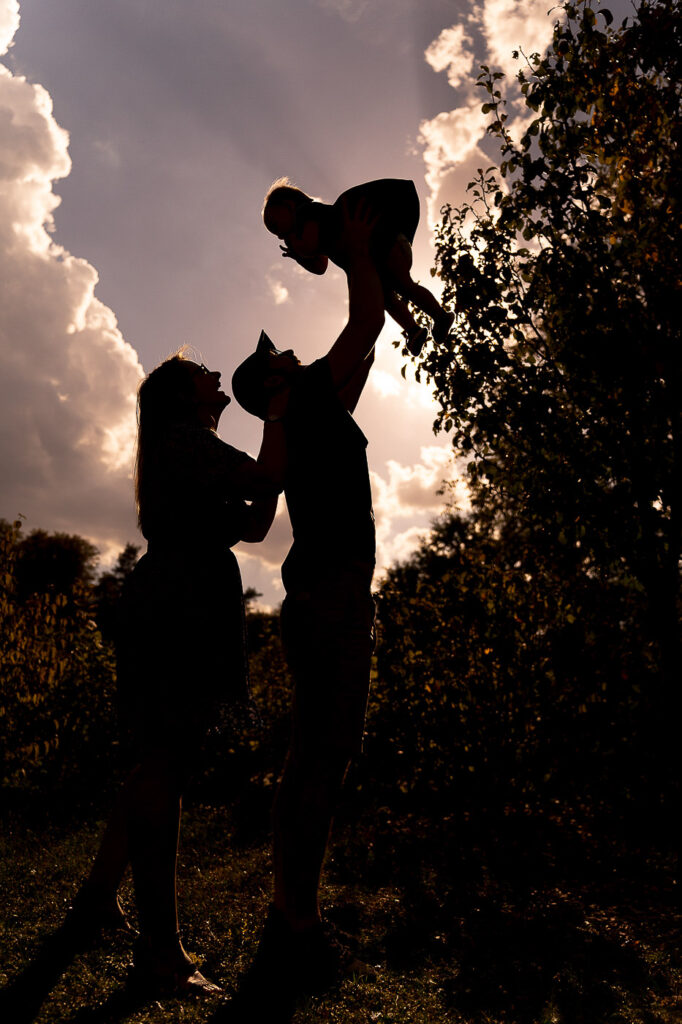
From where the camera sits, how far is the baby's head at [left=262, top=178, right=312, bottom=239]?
2.52 metres

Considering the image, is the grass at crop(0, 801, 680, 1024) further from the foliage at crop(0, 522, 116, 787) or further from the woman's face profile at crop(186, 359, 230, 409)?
the woman's face profile at crop(186, 359, 230, 409)

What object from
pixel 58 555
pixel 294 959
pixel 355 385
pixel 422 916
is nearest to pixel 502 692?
pixel 422 916

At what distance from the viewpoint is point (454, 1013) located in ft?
8.75

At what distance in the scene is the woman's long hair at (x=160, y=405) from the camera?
2.71m

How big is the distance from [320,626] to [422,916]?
3.43 metres

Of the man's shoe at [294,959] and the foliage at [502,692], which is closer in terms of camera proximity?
the man's shoe at [294,959]

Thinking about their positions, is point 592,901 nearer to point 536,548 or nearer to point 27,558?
point 536,548

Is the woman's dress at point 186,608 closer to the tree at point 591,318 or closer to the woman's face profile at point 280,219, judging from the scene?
the woman's face profile at point 280,219

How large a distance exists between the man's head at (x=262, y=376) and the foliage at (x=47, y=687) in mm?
4916

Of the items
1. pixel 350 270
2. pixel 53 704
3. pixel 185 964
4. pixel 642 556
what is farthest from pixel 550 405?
pixel 53 704

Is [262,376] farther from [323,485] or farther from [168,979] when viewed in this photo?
[168,979]

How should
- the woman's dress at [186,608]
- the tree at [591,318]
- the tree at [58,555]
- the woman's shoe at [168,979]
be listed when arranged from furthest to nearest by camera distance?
the tree at [58,555]
the tree at [591,318]
the woman's dress at [186,608]
the woman's shoe at [168,979]

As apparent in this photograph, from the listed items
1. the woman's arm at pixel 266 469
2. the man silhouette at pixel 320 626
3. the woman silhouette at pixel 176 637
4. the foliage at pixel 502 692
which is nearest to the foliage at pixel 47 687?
the foliage at pixel 502 692

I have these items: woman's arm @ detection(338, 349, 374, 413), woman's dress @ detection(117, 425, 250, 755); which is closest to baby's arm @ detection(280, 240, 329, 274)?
woman's arm @ detection(338, 349, 374, 413)
